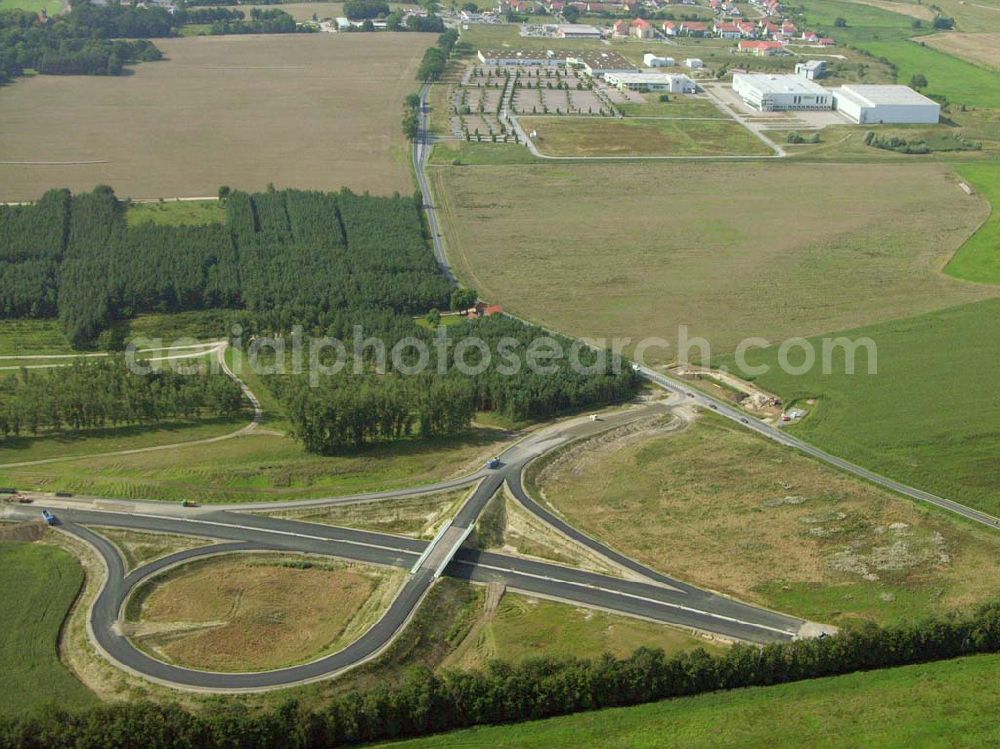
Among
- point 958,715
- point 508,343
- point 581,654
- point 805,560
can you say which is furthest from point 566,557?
point 508,343

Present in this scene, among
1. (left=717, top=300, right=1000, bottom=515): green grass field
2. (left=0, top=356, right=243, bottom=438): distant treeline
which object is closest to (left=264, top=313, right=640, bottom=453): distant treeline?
(left=0, top=356, right=243, bottom=438): distant treeline

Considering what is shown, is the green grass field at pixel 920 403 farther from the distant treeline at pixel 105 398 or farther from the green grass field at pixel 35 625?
the green grass field at pixel 35 625

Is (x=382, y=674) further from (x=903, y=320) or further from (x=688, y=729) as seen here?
(x=903, y=320)

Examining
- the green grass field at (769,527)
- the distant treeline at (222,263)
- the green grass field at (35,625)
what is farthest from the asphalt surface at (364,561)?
the distant treeline at (222,263)

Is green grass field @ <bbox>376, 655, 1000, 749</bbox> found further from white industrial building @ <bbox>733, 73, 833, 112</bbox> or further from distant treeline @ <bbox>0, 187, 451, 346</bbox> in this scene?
white industrial building @ <bbox>733, 73, 833, 112</bbox>

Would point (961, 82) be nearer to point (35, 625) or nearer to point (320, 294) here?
point (320, 294)

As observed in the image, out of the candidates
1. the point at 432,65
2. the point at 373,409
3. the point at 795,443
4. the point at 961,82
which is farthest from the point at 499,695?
the point at 961,82
